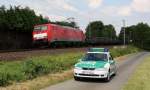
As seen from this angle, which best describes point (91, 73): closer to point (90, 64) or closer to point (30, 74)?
point (90, 64)

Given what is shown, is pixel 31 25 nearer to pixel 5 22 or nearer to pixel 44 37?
pixel 5 22

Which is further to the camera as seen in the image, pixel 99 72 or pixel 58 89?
pixel 99 72

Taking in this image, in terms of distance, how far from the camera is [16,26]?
59.1 meters

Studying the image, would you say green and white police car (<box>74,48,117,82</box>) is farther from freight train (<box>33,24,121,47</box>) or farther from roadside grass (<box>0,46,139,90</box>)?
freight train (<box>33,24,121,47</box>)

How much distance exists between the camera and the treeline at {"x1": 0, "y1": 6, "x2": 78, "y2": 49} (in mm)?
51013

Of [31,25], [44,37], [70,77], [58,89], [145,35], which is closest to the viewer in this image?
[58,89]

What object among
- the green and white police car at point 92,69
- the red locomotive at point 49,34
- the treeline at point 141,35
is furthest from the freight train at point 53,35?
the treeline at point 141,35

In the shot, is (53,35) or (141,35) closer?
(53,35)

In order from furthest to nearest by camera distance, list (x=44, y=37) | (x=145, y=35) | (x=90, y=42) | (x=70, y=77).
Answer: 1. (x=145, y=35)
2. (x=90, y=42)
3. (x=44, y=37)
4. (x=70, y=77)

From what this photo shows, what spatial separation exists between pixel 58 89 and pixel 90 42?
60661 mm

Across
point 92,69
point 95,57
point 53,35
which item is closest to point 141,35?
point 53,35

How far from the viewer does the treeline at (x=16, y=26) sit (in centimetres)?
5101

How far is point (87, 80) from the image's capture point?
2009 cm

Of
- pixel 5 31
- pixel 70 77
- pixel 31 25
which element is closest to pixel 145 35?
pixel 31 25
